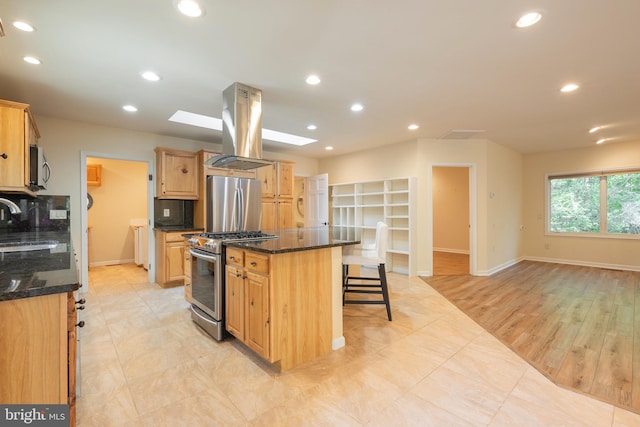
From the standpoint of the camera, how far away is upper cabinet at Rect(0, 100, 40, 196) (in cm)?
243

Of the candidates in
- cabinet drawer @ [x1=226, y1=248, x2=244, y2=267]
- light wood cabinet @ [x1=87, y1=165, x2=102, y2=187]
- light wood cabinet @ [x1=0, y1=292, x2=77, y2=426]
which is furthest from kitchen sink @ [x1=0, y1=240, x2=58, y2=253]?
light wood cabinet @ [x1=87, y1=165, x2=102, y2=187]

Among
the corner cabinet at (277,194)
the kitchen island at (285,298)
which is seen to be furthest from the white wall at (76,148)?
the kitchen island at (285,298)

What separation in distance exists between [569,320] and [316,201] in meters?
4.46

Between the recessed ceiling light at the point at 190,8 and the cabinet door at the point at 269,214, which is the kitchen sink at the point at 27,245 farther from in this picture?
the cabinet door at the point at 269,214

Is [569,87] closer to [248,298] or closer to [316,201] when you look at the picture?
[248,298]

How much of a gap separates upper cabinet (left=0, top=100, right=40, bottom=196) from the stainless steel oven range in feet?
4.98

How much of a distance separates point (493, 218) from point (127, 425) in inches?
230

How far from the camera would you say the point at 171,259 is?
13.8 feet

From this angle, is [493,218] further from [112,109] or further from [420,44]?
[112,109]

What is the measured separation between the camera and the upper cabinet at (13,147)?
2434mm

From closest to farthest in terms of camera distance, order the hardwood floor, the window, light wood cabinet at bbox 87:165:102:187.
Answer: the hardwood floor < the window < light wood cabinet at bbox 87:165:102:187

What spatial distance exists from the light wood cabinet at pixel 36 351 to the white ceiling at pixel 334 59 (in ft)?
5.83

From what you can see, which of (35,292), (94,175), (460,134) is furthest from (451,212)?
(94,175)

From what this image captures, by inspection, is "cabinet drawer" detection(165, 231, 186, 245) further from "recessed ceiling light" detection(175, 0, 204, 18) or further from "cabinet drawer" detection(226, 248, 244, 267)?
"recessed ceiling light" detection(175, 0, 204, 18)
